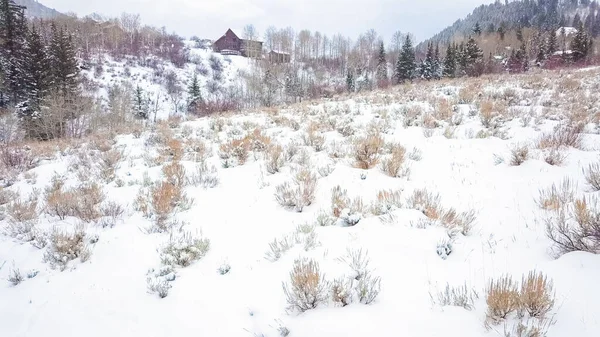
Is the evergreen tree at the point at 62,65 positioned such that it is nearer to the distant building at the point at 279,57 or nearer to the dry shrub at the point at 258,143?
the dry shrub at the point at 258,143

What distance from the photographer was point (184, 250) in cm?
303

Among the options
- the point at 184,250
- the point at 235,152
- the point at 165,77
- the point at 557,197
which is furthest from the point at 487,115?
the point at 165,77

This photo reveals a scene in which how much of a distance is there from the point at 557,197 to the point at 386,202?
5.54ft

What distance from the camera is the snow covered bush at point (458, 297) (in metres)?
2.02

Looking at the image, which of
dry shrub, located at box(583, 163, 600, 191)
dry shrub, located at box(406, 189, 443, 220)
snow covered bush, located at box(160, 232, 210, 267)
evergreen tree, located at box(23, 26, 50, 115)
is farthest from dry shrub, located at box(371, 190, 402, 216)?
evergreen tree, located at box(23, 26, 50, 115)

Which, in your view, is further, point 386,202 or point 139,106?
point 139,106

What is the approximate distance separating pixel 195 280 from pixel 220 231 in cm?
76

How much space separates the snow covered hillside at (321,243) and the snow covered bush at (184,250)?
2 centimetres

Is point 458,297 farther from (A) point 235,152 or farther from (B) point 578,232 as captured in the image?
(A) point 235,152

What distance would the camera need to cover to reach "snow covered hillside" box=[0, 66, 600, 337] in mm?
2078

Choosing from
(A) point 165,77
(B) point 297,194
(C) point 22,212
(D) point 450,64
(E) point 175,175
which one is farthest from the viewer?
(A) point 165,77

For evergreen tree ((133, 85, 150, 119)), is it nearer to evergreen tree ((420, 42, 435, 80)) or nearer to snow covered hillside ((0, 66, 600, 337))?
snow covered hillside ((0, 66, 600, 337))

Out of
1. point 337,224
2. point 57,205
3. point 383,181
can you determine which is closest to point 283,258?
point 337,224

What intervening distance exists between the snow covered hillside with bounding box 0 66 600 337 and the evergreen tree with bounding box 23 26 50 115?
1447 inches
